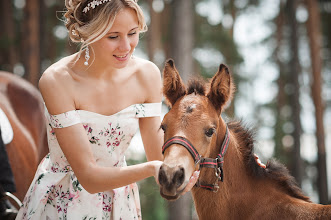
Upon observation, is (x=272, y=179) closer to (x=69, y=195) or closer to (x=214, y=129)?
(x=214, y=129)

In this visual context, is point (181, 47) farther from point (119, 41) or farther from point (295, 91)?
point (295, 91)

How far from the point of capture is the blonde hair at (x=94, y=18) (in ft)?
8.67

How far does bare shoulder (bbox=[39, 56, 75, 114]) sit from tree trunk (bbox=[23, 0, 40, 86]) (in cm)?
930

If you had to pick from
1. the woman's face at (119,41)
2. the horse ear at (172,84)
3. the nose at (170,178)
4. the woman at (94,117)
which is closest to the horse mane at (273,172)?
the horse ear at (172,84)

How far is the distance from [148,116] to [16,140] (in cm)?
287

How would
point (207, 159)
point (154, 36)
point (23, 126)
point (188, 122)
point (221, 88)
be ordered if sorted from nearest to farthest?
point (188, 122) → point (207, 159) → point (221, 88) → point (23, 126) → point (154, 36)

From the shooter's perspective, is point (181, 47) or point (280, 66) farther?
point (280, 66)

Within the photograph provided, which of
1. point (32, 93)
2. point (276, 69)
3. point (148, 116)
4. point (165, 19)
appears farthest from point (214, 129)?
point (276, 69)

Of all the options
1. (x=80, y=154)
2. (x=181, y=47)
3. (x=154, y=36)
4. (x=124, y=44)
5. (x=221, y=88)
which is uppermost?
(x=154, y=36)

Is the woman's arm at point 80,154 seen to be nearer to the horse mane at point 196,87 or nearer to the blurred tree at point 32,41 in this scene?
the horse mane at point 196,87

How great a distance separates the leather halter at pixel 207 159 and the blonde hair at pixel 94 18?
979mm

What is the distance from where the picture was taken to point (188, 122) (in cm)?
274

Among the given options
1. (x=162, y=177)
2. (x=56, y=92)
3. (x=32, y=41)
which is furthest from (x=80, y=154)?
(x=32, y=41)

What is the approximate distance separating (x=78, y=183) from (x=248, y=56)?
1575 centimetres
